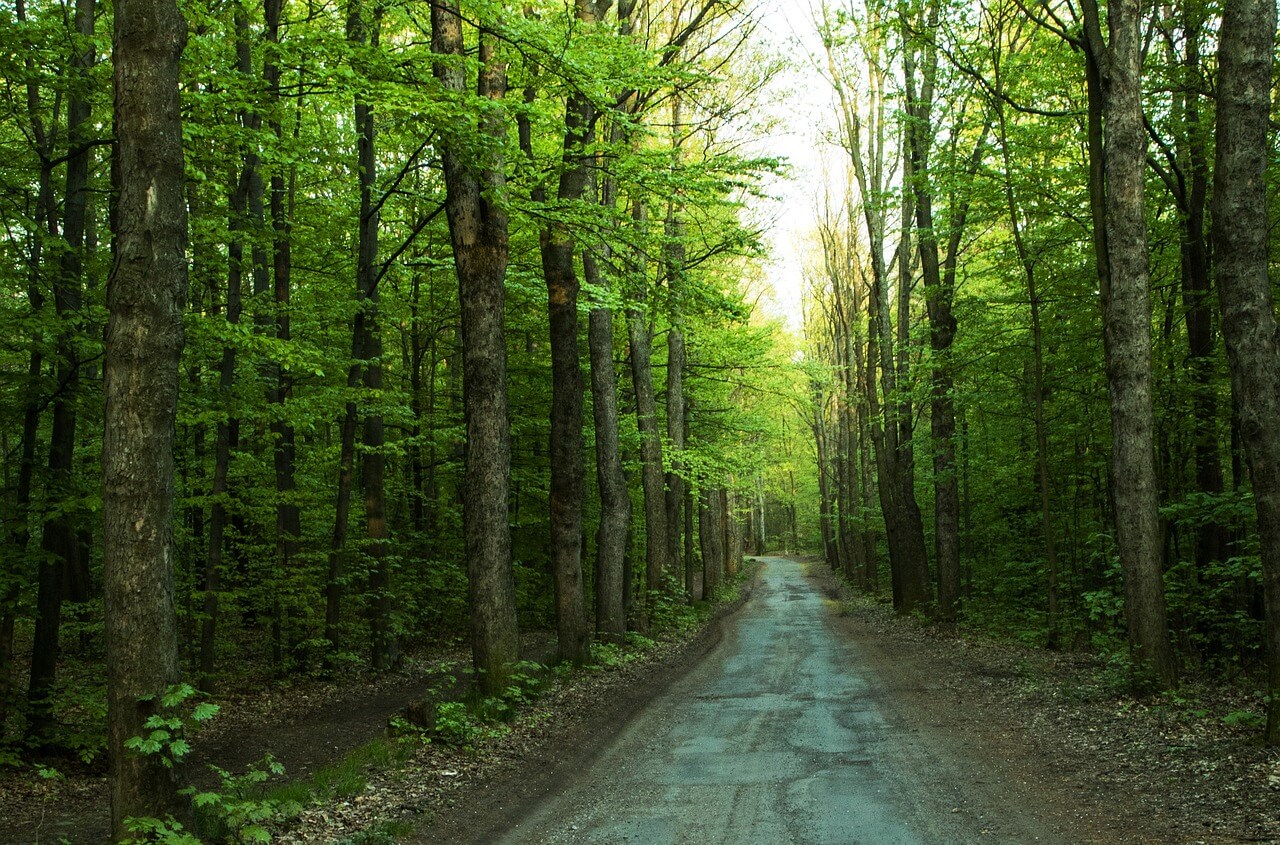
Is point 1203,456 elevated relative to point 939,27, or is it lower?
lower

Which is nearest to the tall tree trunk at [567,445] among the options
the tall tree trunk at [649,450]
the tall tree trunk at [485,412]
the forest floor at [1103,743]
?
the tall tree trunk at [485,412]

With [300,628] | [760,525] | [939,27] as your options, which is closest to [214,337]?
[300,628]

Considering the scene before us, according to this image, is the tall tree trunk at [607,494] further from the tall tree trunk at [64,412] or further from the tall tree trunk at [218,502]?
the tall tree trunk at [64,412]

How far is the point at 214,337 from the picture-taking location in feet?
33.0

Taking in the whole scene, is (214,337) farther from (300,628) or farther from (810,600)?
(810,600)

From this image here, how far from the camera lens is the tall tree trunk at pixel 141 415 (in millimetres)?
5059

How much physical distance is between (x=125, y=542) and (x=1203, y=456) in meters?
14.1

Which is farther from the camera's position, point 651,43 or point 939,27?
point 651,43

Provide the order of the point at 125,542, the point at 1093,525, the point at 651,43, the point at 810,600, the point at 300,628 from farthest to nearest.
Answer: the point at 810,600, the point at 1093,525, the point at 651,43, the point at 300,628, the point at 125,542

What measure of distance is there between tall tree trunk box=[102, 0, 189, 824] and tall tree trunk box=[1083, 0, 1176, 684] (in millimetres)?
9172

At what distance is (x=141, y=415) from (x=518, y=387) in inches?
614

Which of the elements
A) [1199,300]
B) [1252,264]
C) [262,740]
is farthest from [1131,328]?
[262,740]

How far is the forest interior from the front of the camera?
622 cm

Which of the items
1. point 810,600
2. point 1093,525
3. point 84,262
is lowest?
point 810,600
